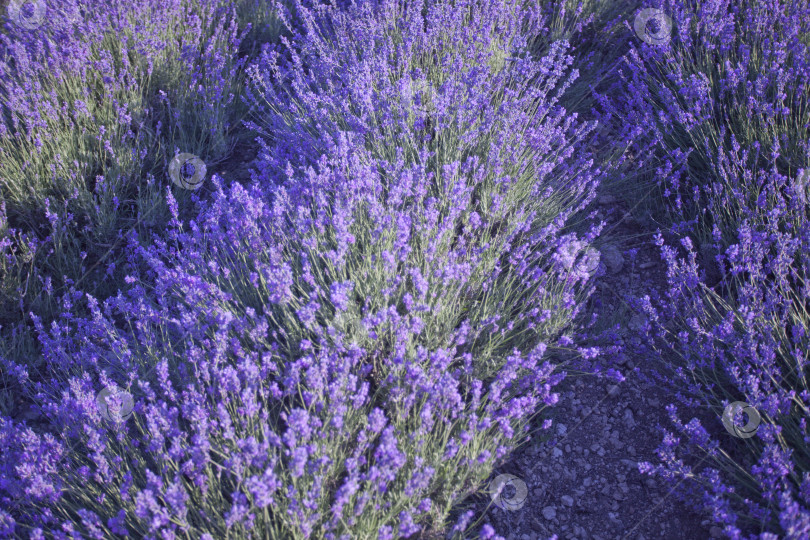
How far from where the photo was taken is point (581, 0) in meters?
3.93

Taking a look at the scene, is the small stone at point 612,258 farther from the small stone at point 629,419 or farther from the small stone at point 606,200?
the small stone at point 629,419

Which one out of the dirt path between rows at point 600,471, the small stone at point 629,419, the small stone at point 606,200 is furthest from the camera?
the small stone at point 606,200

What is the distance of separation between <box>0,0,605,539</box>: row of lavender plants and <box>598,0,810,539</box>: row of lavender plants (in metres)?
0.45

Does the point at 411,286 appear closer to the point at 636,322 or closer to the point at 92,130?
the point at 636,322

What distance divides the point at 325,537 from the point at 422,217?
1.25m

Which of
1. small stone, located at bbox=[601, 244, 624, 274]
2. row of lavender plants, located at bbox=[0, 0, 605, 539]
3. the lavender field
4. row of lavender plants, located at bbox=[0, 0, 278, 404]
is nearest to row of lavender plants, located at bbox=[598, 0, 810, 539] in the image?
the lavender field

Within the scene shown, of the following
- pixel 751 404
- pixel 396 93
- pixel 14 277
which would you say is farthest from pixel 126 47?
pixel 751 404

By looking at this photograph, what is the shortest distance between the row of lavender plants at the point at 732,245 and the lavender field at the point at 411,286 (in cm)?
2

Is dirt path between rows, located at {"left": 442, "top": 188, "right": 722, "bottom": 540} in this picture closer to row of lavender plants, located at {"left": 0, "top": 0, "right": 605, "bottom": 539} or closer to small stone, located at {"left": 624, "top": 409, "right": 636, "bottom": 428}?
small stone, located at {"left": 624, "top": 409, "right": 636, "bottom": 428}

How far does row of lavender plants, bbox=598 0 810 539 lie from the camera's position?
189cm

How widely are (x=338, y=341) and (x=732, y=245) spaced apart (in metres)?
1.53

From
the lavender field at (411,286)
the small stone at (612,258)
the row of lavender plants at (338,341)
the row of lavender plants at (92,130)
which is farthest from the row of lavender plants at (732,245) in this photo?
the row of lavender plants at (92,130)

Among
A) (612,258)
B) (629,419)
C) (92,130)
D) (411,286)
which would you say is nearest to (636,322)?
(612,258)

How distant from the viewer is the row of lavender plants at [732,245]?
1887 millimetres
